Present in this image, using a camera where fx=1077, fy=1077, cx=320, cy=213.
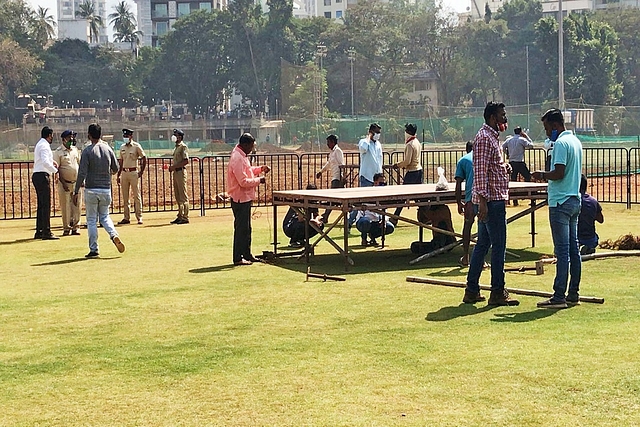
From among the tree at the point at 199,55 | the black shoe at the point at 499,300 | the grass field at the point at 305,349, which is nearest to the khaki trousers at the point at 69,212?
the grass field at the point at 305,349

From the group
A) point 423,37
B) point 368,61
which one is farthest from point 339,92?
point 423,37

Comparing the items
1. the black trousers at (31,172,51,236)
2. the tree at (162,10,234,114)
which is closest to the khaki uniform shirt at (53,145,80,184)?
the black trousers at (31,172,51,236)

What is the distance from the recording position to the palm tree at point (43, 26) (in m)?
120

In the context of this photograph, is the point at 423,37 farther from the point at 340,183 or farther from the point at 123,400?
the point at 123,400

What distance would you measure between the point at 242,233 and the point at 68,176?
568 centimetres

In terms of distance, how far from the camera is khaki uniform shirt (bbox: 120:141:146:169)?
21.4 m

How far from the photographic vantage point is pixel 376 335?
9.30 m

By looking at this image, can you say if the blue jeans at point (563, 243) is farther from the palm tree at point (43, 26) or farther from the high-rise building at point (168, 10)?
the high-rise building at point (168, 10)

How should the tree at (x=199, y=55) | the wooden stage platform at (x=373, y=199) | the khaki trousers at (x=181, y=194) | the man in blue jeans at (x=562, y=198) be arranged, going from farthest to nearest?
the tree at (x=199, y=55) < the khaki trousers at (x=181, y=194) < the wooden stage platform at (x=373, y=199) < the man in blue jeans at (x=562, y=198)

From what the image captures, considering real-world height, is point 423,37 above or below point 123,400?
above

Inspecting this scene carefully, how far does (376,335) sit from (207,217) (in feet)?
46.5

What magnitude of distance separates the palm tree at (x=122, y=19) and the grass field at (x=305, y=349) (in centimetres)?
14155

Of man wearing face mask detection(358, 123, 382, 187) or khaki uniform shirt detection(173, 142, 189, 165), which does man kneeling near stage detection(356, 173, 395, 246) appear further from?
khaki uniform shirt detection(173, 142, 189, 165)

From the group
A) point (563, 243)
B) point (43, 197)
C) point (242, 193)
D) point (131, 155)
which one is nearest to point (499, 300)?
point (563, 243)
